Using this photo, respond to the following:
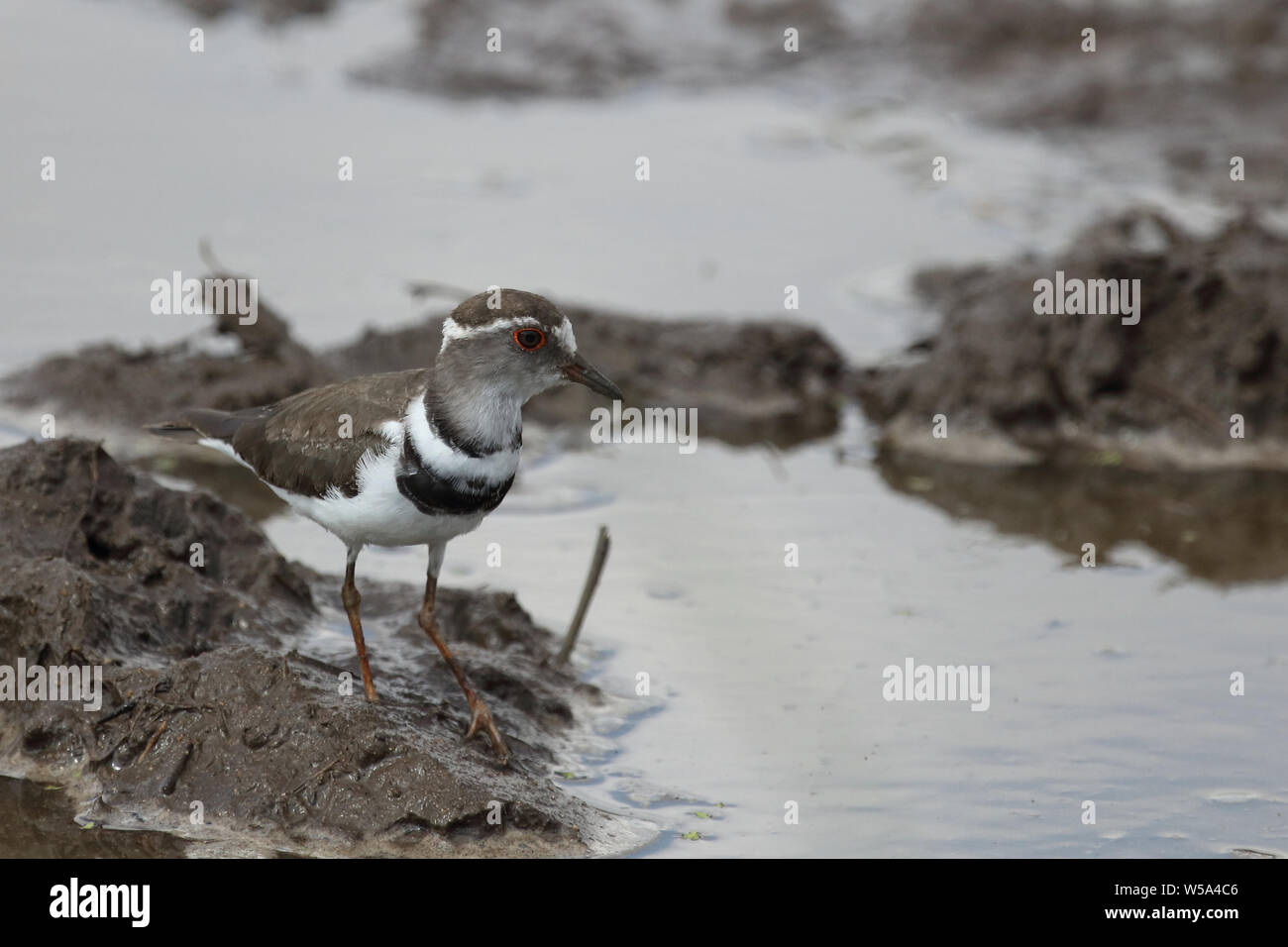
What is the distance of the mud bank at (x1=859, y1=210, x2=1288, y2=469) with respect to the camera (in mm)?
9898

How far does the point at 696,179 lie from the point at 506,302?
26.6ft

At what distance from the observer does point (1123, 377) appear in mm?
10086

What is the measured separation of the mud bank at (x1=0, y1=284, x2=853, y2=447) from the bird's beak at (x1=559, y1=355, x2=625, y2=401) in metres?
3.42

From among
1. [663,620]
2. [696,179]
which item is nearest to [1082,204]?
[696,179]

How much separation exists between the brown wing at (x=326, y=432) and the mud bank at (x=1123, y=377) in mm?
4501

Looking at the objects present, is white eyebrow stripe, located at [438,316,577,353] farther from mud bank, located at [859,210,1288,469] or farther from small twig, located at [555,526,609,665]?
mud bank, located at [859,210,1288,469]

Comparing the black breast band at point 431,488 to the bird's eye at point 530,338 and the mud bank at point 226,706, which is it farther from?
the mud bank at point 226,706

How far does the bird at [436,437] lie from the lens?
5.76 metres

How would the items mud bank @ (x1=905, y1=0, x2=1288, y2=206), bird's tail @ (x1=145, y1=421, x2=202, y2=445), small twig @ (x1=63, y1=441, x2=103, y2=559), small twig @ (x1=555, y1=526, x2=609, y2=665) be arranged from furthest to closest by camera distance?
mud bank @ (x1=905, y1=0, x2=1288, y2=206) < small twig @ (x1=555, y1=526, x2=609, y2=665) < bird's tail @ (x1=145, y1=421, x2=202, y2=445) < small twig @ (x1=63, y1=441, x2=103, y2=559)

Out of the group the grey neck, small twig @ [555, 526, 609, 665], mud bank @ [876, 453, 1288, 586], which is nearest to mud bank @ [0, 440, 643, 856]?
small twig @ [555, 526, 609, 665]

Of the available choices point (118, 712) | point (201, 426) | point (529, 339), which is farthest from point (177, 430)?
point (529, 339)

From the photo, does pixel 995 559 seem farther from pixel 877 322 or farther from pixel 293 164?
pixel 293 164

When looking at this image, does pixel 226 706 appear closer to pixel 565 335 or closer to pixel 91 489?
pixel 91 489
